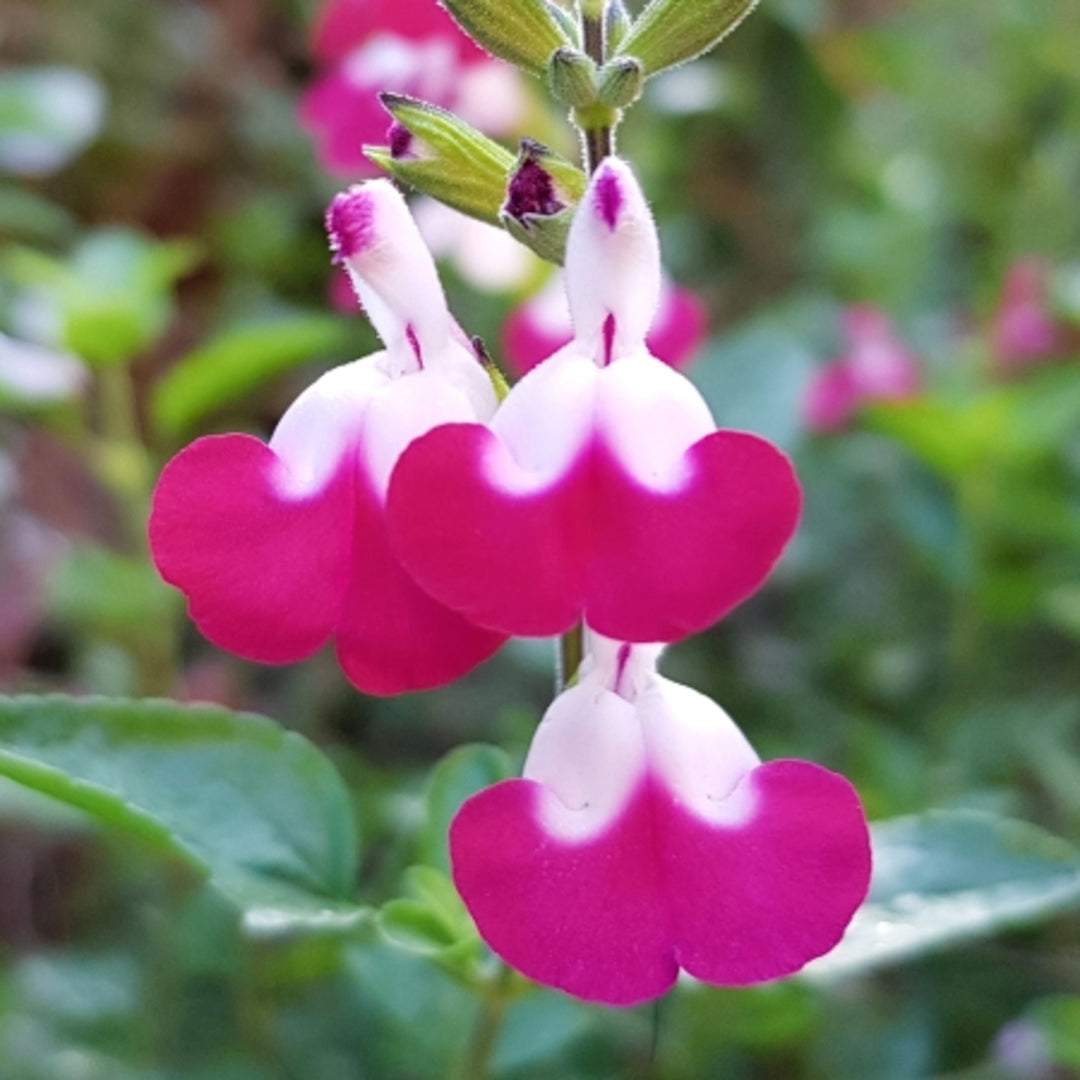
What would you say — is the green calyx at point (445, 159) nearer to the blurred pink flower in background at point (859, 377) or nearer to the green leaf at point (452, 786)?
the green leaf at point (452, 786)

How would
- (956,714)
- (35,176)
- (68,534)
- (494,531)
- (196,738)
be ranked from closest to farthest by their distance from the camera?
(494,531) → (196,738) → (956,714) → (68,534) → (35,176)

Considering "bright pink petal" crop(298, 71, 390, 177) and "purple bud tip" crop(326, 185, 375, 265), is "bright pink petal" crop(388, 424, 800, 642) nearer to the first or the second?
"purple bud tip" crop(326, 185, 375, 265)

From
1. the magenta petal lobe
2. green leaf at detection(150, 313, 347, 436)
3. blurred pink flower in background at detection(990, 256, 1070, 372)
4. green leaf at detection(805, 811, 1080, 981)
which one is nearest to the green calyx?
the magenta petal lobe

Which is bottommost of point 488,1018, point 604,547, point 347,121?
point 488,1018

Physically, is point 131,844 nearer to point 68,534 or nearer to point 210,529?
point 68,534

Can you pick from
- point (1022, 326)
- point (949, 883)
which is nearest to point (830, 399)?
point (1022, 326)

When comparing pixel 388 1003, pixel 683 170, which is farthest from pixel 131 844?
pixel 683 170

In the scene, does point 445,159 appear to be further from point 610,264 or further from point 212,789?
point 212,789
